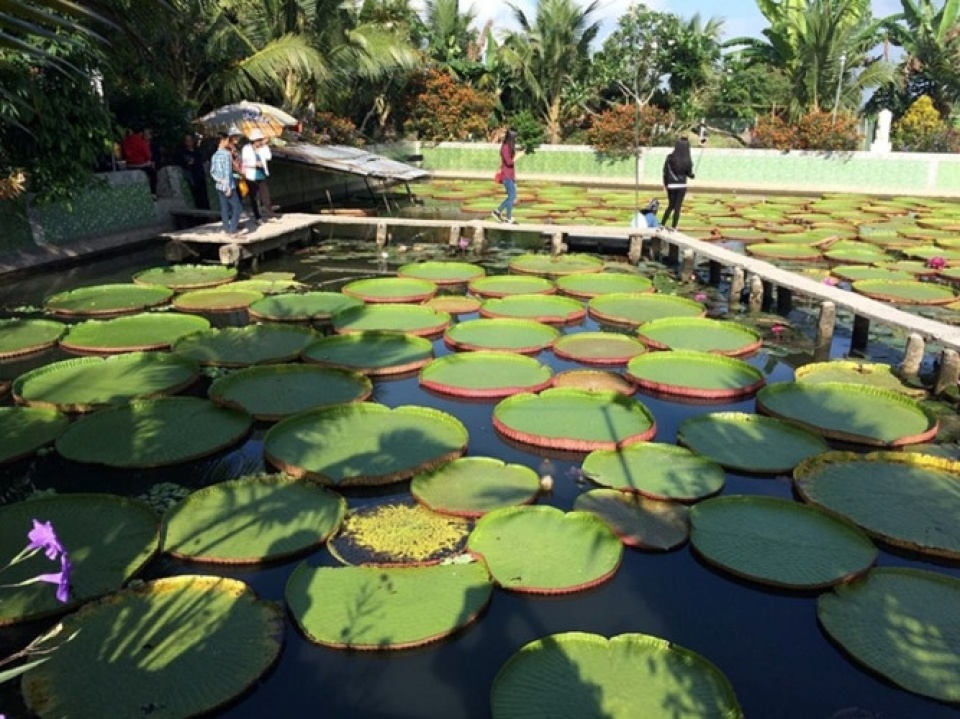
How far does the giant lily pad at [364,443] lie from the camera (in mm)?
4566

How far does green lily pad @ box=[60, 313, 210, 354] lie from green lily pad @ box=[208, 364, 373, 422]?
1381 mm

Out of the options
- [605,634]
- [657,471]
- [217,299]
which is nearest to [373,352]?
[217,299]

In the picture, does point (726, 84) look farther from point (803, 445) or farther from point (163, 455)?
point (163, 455)

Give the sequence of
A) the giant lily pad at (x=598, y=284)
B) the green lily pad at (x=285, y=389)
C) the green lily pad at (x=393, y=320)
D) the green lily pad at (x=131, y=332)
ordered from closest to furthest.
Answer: the green lily pad at (x=285, y=389)
the green lily pad at (x=131, y=332)
the green lily pad at (x=393, y=320)
the giant lily pad at (x=598, y=284)

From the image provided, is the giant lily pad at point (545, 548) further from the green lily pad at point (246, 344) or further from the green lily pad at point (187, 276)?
the green lily pad at point (187, 276)

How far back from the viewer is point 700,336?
7176 millimetres

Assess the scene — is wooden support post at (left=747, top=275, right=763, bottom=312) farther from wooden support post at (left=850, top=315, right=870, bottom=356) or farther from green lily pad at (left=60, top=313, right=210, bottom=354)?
green lily pad at (left=60, top=313, right=210, bottom=354)

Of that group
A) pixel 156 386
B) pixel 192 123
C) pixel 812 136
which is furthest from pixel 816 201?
pixel 156 386

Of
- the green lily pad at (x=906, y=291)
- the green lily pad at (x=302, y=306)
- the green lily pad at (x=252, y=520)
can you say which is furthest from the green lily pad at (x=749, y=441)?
the green lily pad at (x=906, y=291)

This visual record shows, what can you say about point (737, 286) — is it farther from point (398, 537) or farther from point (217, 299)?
point (398, 537)

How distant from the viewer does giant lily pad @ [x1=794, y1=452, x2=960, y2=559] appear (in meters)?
3.91

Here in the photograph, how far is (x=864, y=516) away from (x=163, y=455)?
4.38 meters

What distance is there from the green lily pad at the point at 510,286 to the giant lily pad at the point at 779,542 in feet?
16.5

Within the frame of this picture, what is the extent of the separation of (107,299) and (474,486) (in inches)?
232
